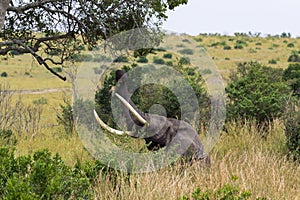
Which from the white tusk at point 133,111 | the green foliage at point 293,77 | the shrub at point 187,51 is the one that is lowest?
the green foliage at point 293,77

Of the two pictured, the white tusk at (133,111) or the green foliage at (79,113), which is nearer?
the white tusk at (133,111)

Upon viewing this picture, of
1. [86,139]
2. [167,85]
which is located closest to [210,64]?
[167,85]

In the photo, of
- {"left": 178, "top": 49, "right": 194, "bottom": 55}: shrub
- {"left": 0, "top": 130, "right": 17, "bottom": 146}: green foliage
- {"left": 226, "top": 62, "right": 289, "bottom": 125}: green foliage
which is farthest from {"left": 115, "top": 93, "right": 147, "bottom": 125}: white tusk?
{"left": 226, "top": 62, "right": 289, "bottom": 125}: green foliage

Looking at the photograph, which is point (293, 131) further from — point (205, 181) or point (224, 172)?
point (205, 181)

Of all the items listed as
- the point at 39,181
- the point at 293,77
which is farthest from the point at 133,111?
the point at 293,77

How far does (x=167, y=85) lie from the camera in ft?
27.7

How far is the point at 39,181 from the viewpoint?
131 inches

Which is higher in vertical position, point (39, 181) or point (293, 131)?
point (39, 181)

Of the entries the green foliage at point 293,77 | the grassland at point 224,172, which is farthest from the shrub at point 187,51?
the green foliage at point 293,77

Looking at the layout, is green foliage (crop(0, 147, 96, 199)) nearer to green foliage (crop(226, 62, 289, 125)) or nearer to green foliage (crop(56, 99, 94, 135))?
green foliage (crop(56, 99, 94, 135))

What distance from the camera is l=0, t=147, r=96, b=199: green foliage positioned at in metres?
3.06

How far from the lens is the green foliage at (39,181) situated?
10.1 feet

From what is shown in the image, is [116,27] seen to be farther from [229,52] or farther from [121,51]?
[229,52]

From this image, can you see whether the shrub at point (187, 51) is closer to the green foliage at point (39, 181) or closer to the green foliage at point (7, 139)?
the green foliage at point (7, 139)
